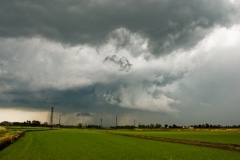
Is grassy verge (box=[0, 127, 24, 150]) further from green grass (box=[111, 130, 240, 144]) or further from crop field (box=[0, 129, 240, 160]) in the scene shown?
green grass (box=[111, 130, 240, 144])

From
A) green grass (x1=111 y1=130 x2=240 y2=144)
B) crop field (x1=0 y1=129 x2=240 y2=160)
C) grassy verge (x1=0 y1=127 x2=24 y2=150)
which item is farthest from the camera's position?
green grass (x1=111 y1=130 x2=240 y2=144)

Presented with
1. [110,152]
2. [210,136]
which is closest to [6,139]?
[110,152]

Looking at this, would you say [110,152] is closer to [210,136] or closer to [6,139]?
[6,139]

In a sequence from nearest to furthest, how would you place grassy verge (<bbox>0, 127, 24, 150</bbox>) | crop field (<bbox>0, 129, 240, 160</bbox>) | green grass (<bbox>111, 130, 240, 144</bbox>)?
1. crop field (<bbox>0, 129, 240, 160</bbox>)
2. grassy verge (<bbox>0, 127, 24, 150</bbox>)
3. green grass (<bbox>111, 130, 240, 144</bbox>)

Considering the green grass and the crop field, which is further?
the green grass

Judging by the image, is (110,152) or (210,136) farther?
(210,136)

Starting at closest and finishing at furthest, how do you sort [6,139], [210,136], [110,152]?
[110,152] → [6,139] → [210,136]

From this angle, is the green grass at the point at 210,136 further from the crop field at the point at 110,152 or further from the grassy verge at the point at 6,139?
the grassy verge at the point at 6,139

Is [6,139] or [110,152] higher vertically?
[6,139]

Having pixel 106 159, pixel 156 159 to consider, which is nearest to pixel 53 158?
pixel 106 159

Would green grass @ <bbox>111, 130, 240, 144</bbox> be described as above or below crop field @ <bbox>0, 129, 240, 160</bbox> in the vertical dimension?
above

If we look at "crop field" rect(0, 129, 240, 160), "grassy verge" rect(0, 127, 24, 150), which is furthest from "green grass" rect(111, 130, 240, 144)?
"grassy verge" rect(0, 127, 24, 150)

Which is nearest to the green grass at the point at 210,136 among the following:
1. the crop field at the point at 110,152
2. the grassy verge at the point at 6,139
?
the crop field at the point at 110,152

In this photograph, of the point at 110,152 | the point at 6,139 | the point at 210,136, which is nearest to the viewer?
the point at 110,152
